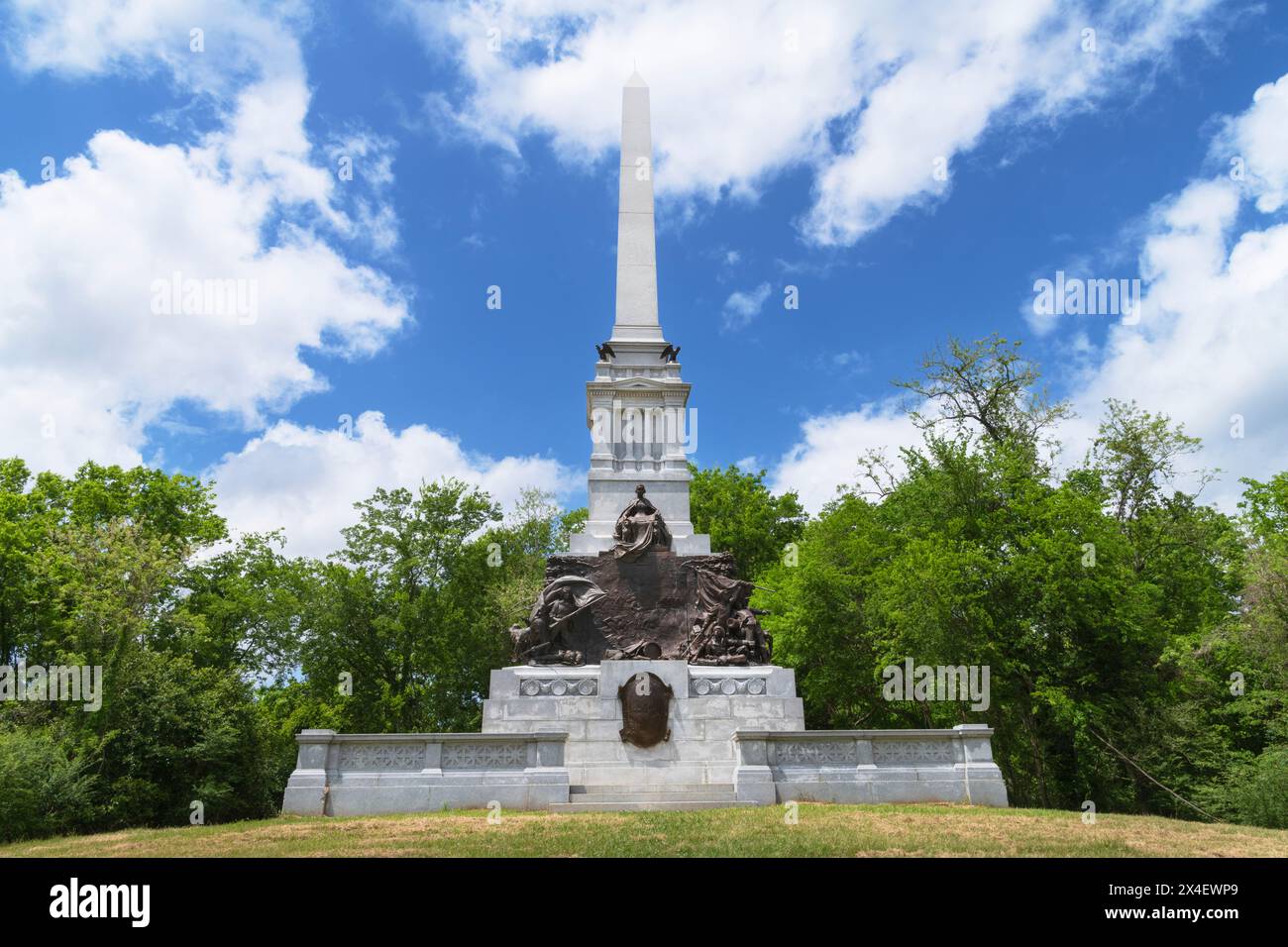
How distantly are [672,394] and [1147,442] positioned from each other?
19003mm

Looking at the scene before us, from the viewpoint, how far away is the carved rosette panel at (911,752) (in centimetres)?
1762

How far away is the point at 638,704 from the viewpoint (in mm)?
19781

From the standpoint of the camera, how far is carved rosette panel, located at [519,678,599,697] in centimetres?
2050

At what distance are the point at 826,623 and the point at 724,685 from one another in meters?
12.6

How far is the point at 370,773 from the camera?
17.2 m

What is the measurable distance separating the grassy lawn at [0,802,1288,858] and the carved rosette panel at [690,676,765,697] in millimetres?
4817

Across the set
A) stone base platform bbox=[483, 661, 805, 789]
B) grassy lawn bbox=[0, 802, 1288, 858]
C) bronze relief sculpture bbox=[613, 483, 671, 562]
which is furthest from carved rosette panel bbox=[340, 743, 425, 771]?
bronze relief sculpture bbox=[613, 483, 671, 562]

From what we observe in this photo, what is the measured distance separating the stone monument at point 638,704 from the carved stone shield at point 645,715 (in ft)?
0.10

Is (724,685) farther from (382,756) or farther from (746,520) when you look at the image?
(746,520)

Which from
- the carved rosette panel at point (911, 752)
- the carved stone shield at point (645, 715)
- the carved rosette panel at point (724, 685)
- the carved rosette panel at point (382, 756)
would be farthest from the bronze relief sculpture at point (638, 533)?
the carved rosette panel at point (911, 752)

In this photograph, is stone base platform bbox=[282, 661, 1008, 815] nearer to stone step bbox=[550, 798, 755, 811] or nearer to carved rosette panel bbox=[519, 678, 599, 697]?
stone step bbox=[550, 798, 755, 811]

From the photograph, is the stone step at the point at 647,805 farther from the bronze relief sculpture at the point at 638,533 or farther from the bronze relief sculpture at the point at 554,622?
the bronze relief sculpture at the point at 638,533

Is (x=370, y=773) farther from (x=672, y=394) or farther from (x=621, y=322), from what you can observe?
(x=621, y=322)

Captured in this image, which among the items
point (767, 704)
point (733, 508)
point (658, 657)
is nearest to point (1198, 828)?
point (767, 704)
